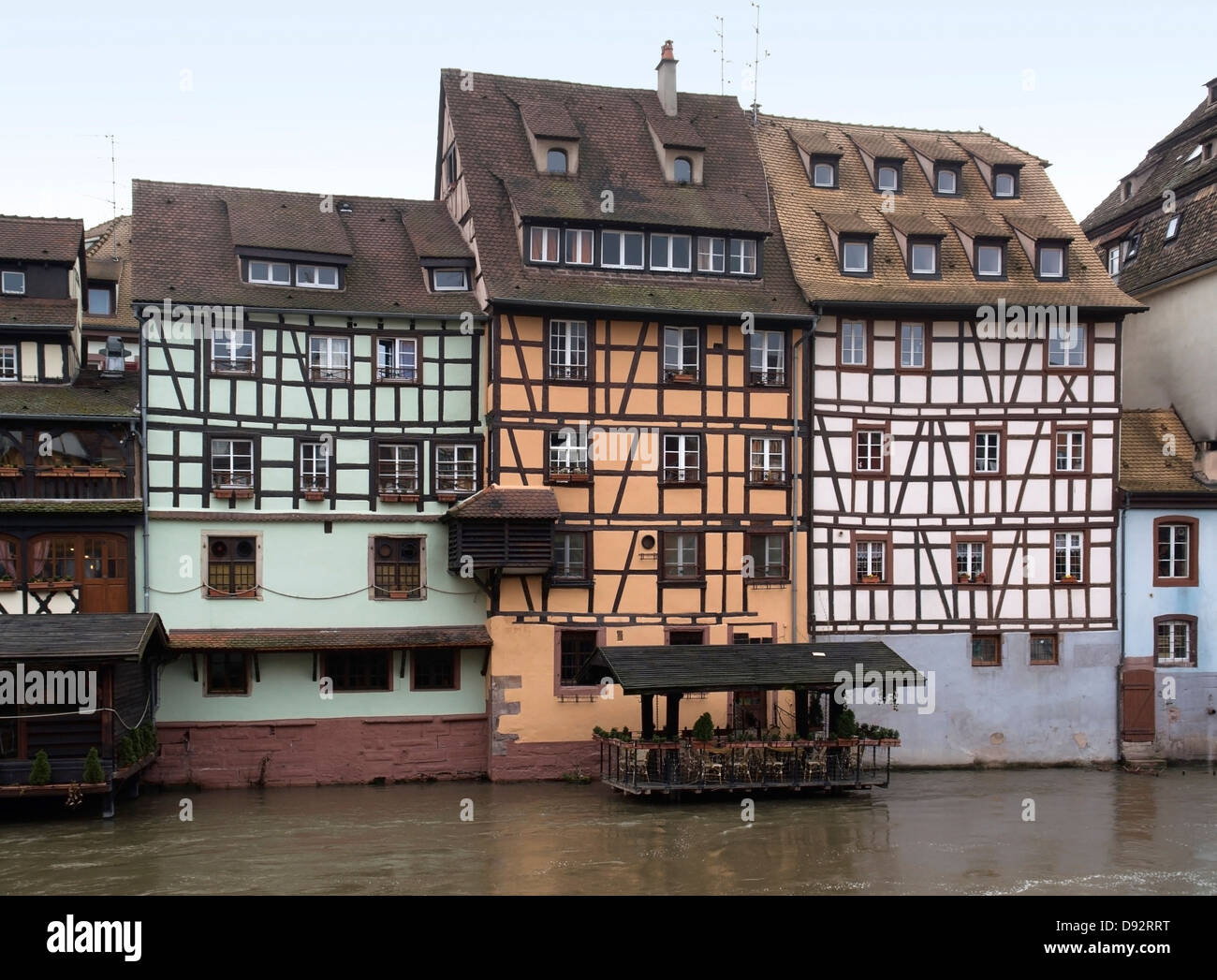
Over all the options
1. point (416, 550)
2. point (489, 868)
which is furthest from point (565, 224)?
point (489, 868)

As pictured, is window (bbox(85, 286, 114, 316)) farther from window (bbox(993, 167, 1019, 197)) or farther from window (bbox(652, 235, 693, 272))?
window (bbox(993, 167, 1019, 197))

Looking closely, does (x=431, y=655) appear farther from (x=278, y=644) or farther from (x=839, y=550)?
(x=839, y=550)

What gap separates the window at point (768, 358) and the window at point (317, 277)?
9.58 metres

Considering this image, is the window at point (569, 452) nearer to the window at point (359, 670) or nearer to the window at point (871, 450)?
the window at point (359, 670)

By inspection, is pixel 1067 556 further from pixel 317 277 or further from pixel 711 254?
pixel 317 277

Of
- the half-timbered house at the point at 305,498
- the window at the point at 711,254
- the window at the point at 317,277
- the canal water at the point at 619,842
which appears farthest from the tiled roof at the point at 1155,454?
the window at the point at 317,277

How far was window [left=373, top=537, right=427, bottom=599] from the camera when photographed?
3250cm

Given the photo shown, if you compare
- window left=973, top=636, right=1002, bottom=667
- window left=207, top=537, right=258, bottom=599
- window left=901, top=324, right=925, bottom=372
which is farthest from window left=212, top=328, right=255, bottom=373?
window left=973, top=636, right=1002, bottom=667

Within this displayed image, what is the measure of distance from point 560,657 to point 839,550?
277 inches

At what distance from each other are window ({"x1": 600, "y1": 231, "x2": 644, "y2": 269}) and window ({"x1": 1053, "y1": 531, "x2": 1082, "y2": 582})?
12.0 m

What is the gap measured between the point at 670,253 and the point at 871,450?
21.7ft

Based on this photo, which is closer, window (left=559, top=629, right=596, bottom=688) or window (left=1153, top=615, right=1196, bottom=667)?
window (left=559, top=629, right=596, bottom=688)

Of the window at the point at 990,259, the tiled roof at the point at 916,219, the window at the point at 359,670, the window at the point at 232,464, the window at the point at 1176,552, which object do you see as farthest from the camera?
the window at the point at 990,259

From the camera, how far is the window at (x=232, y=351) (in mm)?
31750
